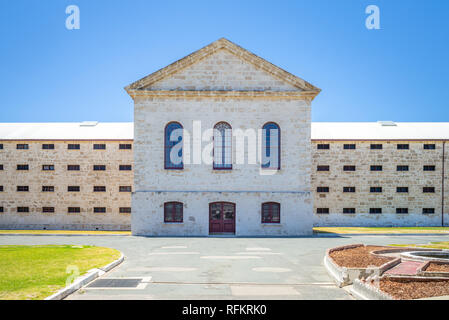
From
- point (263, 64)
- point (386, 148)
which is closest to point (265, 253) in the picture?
point (263, 64)

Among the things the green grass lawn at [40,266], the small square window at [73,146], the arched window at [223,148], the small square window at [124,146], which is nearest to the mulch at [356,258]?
the green grass lawn at [40,266]

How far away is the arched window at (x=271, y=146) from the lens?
81.8ft

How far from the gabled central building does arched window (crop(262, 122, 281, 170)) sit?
68 millimetres

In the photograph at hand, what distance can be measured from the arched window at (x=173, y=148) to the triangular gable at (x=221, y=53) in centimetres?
307

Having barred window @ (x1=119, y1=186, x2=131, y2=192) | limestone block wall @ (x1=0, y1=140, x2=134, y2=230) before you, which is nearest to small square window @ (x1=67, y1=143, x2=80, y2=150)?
limestone block wall @ (x1=0, y1=140, x2=134, y2=230)

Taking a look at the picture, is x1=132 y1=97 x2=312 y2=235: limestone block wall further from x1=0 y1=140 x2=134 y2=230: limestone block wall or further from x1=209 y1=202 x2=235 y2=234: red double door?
x1=0 y1=140 x2=134 y2=230: limestone block wall

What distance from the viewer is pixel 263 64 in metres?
25.0

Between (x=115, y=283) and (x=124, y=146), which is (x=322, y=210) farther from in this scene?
(x=115, y=283)

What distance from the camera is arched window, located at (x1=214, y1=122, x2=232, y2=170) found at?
2491cm

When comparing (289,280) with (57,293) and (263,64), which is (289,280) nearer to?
(57,293)

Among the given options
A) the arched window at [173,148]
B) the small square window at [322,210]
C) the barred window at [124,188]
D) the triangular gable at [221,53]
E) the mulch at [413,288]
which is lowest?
the small square window at [322,210]

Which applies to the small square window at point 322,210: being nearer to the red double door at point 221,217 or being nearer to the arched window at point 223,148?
the red double door at point 221,217

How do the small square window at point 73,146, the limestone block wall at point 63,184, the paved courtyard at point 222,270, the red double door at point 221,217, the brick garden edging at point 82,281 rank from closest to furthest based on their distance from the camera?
the brick garden edging at point 82,281, the paved courtyard at point 222,270, the red double door at point 221,217, the limestone block wall at point 63,184, the small square window at point 73,146
